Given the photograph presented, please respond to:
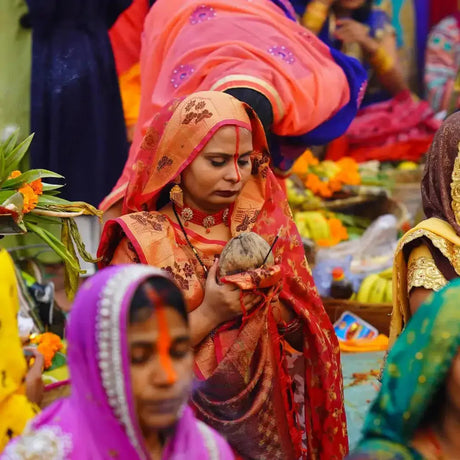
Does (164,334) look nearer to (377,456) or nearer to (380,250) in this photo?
(377,456)

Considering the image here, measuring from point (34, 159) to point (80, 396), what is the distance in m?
3.92

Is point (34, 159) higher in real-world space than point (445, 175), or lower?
lower

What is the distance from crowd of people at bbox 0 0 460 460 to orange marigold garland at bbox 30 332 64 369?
747mm

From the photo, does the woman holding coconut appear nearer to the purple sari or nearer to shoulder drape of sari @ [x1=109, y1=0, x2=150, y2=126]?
the purple sari

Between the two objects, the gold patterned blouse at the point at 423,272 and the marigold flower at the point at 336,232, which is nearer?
the gold patterned blouse at the point at 423,272

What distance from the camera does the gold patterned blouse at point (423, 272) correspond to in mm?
3664

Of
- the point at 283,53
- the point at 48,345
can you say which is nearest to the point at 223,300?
the point at 48,345

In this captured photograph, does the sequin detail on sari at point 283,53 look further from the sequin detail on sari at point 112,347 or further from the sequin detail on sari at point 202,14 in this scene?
the sequin detail on sari at point 112,347

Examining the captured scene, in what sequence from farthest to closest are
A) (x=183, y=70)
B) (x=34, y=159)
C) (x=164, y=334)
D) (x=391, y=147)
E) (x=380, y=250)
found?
(x=391, y=147), (x=380, y=250), (x=34, y=159), (x=183, y=70), (x=164, y=334)

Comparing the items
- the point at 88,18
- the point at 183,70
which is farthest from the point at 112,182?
the point at 183,70

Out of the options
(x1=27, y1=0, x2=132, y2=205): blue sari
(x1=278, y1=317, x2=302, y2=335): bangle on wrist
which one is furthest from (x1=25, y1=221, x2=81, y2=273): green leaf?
(x1=27, y1=0, x2=132, y2=205): blue sari

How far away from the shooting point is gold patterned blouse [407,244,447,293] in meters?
3.66

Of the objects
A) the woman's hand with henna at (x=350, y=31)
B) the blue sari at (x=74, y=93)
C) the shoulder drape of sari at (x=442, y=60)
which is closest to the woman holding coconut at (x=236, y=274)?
the blue sari at (x=74, y=93)

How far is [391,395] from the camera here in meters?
2.43
